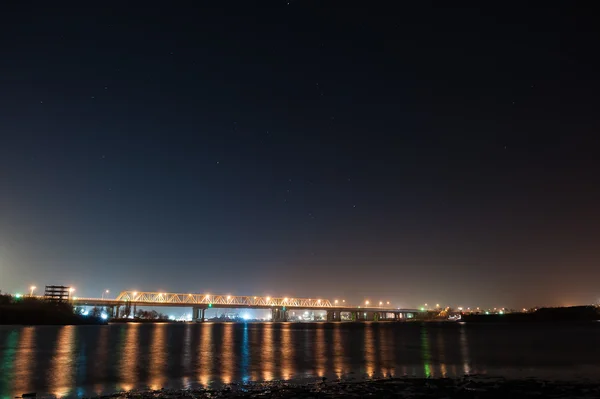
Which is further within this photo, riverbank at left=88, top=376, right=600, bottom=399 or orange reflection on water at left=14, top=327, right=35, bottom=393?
orange reflection on water at left=14, top=327, right=35, bottom=393

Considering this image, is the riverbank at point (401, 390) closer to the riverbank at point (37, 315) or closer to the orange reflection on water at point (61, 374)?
the orange reflection on water at point (61, 374)

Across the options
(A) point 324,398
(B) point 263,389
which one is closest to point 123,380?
(B) point 263,389

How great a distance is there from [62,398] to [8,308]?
497ft

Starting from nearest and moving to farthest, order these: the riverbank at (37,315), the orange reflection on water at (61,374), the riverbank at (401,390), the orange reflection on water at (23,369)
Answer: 1. the riverbank at (401,390)
2. the orange reflection on water at (61,374)
3. the orange reflection on water at (23,369)
4. the riverbank at (37,315)

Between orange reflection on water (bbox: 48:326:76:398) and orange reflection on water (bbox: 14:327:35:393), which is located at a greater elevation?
orange reflection on water (bbox: 14:327:35:393)

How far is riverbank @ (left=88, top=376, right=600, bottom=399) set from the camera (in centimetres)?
2433

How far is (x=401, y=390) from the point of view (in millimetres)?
25812

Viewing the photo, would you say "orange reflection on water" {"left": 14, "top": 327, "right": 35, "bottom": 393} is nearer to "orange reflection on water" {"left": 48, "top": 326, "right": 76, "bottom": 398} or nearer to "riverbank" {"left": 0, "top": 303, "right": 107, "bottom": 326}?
"orange reflection on water" {"left": 48, "top": 326, "right": 76, "bottom": 398}

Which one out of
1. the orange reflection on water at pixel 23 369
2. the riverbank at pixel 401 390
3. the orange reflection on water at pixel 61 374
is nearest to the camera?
the riverbank at pixel 401 390

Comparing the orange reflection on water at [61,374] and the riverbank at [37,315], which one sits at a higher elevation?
the riverbank at [37,315]

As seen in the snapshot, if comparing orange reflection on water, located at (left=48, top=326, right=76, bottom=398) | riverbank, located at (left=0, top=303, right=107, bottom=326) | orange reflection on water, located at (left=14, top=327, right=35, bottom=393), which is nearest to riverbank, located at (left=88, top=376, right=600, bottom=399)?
orange reflection on water, located at (left=48, top=326, right=76, bottom=398)

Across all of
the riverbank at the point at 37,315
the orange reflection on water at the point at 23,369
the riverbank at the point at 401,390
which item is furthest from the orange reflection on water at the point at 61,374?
the riverbank at the point at 37,315

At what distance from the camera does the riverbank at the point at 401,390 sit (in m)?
24.3

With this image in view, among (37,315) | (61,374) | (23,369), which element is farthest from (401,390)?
(37,315)
